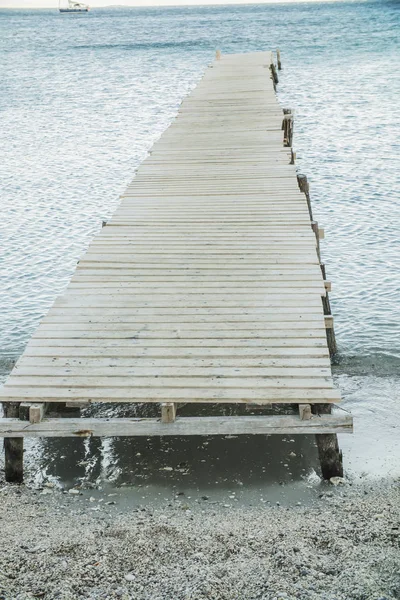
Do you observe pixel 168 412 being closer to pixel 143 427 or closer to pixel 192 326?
pixel 143 427

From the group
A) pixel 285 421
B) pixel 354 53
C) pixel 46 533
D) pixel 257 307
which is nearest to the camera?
pixel 46 533


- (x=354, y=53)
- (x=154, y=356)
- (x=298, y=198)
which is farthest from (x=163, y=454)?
(x=354, y=53)

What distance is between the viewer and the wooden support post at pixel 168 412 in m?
6.16

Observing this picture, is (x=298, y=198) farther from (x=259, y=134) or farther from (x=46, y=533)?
(x=46, y=533)

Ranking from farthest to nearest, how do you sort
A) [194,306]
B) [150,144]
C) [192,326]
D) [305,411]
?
[150,144] → [194,306] → [192,326] → [305,411]

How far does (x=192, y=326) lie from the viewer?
285 inches

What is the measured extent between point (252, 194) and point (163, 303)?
4243 millimetres

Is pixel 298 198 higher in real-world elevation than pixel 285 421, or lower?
higher

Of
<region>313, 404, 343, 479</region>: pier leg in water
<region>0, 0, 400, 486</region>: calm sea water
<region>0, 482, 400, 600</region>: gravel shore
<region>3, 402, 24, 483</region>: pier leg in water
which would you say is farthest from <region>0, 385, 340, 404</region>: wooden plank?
<region>0, 0, 400, 486</region>: calm sea water

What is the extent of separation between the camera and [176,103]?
3316 cm

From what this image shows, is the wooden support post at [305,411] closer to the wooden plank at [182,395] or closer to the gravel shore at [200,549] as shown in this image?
the wooden plank at [182,395]

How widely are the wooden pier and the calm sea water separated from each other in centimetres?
112

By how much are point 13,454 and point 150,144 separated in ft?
64.6

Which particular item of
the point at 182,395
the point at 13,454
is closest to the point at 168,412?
the point at 182,395
